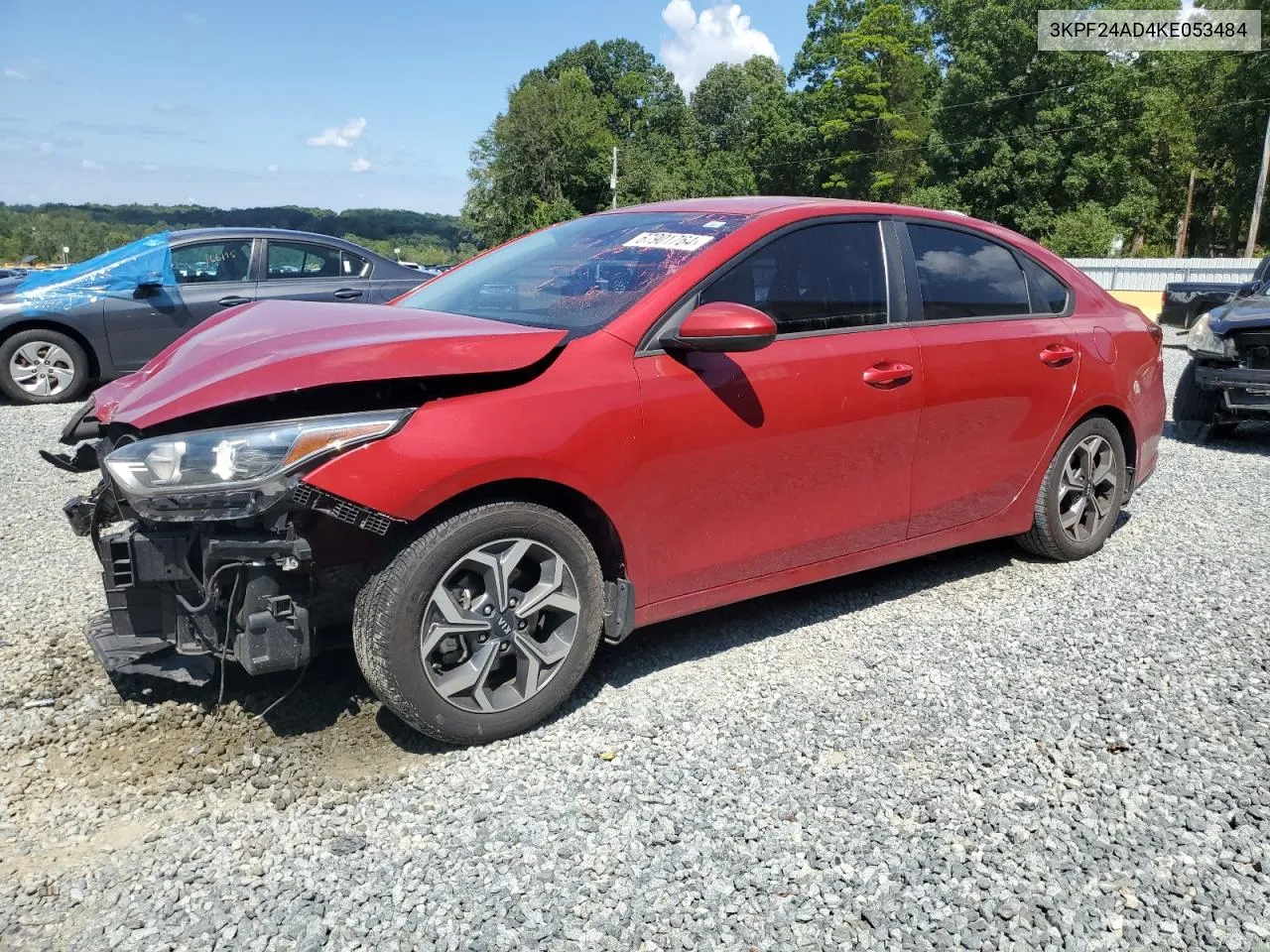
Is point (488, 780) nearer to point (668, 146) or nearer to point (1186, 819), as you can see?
point (1186, 819)

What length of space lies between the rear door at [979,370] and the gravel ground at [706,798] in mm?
596

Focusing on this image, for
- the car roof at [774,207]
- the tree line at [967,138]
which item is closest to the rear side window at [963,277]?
the car roof at [774,207]

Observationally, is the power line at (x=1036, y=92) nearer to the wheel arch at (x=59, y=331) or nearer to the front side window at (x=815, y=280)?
the wheel arch at (x=59, y=331)

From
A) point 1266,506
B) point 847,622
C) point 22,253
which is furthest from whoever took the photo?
point 22,253

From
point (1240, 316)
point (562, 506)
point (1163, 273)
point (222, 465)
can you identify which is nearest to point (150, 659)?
point (222, 465)

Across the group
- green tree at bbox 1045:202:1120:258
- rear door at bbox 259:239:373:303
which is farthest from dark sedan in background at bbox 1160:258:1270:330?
green tree at bbox 1045:202:1120:258

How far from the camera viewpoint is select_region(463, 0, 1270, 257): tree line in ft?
154

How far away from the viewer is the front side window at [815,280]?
3.42m

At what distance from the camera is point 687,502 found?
3221 mm

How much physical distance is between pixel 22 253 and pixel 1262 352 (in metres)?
91.3

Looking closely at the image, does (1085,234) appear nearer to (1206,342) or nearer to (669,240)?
(1206,342)

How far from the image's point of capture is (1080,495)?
4.72 metres

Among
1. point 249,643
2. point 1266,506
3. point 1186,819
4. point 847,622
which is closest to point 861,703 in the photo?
point 847,622

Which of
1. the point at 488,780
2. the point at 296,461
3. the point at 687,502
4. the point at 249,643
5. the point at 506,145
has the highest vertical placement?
the point at 506,145
